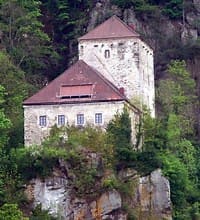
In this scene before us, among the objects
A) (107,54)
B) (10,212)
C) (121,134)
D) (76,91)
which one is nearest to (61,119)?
(76,91)

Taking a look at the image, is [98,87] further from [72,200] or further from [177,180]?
[177,180]

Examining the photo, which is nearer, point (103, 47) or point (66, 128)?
point (66, 128)

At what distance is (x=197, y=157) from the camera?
294 ft

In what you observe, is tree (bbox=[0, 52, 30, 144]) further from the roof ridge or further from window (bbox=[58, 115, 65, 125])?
the roof ridge

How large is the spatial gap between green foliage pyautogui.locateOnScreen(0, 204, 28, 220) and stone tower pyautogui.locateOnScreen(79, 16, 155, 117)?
40.0 ft

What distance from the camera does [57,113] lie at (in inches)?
3081

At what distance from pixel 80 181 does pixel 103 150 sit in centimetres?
204

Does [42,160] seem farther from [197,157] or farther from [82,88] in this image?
[197,157]

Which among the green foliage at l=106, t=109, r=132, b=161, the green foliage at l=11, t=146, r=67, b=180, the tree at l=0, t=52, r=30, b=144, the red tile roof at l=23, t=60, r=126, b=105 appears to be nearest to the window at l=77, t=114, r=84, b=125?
the red tile roof at l=23, t=60, r=126, b=105

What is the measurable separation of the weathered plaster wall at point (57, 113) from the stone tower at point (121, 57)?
380 cm

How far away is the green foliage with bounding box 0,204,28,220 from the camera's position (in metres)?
70.6

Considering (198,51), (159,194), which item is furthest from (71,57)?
(159,194)

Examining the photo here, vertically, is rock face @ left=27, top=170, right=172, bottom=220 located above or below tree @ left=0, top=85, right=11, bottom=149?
below

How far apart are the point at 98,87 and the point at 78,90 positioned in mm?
1027
